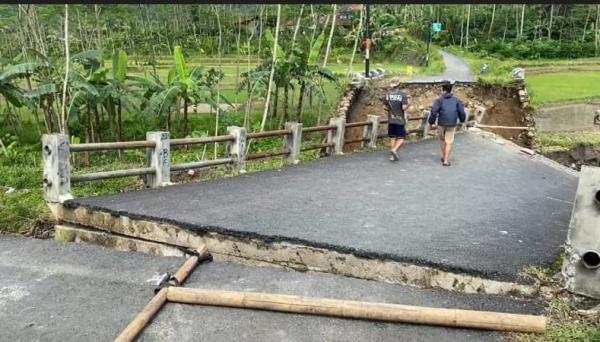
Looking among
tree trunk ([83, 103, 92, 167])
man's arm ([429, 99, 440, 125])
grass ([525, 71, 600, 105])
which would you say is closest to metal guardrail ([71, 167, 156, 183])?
man's arm ([429, 99, 440, 125])

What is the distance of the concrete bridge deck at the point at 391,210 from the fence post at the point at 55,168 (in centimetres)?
18

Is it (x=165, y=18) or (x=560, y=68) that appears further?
(x=560, y=68)

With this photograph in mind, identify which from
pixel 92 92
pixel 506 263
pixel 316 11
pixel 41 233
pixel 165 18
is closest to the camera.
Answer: pixel 506 263

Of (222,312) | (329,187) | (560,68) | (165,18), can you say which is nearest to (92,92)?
(329,187)

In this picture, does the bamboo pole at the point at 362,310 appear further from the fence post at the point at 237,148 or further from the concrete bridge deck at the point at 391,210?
the fence post at the point at 237,148

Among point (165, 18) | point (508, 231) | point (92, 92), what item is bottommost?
point (508, 231)

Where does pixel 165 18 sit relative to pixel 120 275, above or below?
above

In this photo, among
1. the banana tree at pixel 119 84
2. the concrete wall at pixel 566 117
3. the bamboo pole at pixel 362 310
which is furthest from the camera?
the concrete wall at pixel 566 117

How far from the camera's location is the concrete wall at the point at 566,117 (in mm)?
21000

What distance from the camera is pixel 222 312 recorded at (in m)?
4.45

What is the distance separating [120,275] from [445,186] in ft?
16.5

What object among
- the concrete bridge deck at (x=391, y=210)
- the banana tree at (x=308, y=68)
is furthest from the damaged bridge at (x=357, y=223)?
the banana tree at (x=308, y=68)

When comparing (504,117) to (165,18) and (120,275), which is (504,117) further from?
(120,275)

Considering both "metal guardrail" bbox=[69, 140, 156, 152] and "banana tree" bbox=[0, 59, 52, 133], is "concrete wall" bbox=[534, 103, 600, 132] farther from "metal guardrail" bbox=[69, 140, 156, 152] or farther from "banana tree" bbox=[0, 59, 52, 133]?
"metal guardrail" bbox=[69, 140, 156, 152]
